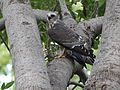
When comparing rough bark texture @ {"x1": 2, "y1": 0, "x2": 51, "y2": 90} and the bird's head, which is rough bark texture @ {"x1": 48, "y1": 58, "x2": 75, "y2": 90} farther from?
the bird's head

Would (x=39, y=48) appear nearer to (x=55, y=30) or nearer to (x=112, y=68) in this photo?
(x=112, y=68)

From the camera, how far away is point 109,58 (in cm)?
218

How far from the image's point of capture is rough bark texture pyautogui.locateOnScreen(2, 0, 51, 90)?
2.07m

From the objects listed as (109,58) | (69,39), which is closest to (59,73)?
(109,58)

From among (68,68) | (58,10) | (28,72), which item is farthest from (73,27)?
(28,72)

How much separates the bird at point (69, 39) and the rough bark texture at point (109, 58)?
97 cm

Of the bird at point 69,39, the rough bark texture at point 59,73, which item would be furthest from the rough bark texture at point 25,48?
the bird at point 69,39

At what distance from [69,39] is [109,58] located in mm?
2181

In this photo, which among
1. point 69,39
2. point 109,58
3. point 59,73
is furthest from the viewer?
point 69,39

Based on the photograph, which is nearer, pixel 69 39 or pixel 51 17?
pixel 51 17

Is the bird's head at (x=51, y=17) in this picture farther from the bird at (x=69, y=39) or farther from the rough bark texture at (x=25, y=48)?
the rough bark texture at (x=25, y=48)

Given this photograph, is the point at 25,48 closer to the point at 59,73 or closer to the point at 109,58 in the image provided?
the point at 59,73

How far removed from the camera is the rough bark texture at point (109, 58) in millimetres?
1959

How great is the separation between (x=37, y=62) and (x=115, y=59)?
18.9 inches
